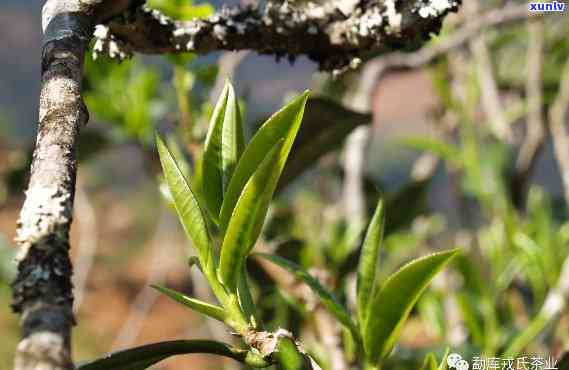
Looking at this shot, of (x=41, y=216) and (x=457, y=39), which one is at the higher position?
(x=457, y=39)

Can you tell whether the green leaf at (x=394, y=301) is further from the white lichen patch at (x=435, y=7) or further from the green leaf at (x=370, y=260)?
the white lichen patch at (x=435, y=7)

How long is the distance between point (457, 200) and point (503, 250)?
562 millimetres

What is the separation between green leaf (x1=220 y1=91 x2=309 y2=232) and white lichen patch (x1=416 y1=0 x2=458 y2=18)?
0.12 metres

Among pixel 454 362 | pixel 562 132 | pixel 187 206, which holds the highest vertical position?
pixel 562 132

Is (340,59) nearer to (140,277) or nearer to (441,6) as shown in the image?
(441,6)

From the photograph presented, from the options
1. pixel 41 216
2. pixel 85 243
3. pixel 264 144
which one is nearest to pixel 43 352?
pixel 41 216

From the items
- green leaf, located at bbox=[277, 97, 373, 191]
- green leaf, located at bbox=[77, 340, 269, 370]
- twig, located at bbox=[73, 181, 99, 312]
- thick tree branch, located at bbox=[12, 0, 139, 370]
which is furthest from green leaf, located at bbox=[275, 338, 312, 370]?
twig, located at bbox=[73, 181, 99, 312]

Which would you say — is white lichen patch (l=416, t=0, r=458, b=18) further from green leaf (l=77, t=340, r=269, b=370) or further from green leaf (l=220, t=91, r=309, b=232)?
green leaf (l=77, t=340, r=269, b=370)

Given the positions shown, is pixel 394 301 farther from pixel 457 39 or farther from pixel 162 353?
pixel 457 39

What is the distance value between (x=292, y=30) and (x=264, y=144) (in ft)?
0.47

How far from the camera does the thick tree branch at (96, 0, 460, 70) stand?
42 centimetres

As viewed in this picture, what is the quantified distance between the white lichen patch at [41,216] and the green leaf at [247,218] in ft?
0.32

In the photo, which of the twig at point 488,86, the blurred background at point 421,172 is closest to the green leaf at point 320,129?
the blurred background at point 421,172

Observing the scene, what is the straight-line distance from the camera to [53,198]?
0.26 meters
